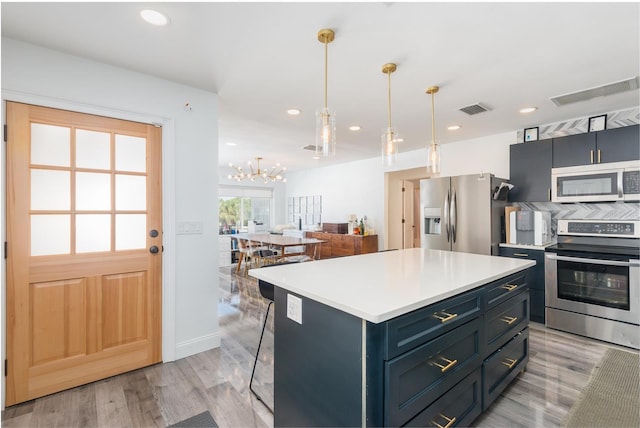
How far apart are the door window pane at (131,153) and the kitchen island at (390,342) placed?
147 centimetres

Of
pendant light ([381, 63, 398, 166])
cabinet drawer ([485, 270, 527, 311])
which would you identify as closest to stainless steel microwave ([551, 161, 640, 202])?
cabinet drawer ([485, 270, 527, 311])

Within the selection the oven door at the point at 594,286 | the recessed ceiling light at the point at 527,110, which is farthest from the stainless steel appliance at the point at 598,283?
the recessed ceiling light at the point at 527,110

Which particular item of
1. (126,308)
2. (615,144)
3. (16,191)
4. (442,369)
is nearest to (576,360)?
(442,369)

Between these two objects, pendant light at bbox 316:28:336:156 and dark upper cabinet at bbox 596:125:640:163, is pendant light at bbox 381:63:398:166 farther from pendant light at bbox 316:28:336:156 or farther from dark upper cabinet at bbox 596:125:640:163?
dark upper cabinet at bbox 596:125:640:163

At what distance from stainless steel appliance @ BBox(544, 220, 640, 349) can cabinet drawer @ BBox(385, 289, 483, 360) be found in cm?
219

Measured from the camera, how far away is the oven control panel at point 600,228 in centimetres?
314

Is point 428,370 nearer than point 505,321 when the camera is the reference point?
Yes

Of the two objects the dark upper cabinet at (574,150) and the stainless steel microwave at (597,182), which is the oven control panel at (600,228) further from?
the dark upper cabinet at (574,150)

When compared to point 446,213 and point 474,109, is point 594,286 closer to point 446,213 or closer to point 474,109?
point 446,213

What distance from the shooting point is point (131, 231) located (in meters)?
2.38

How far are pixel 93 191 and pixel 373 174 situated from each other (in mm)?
5020

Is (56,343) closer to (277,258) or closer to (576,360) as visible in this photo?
(277,258)

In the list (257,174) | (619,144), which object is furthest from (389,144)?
(257,174)

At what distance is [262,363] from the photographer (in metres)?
2.44
